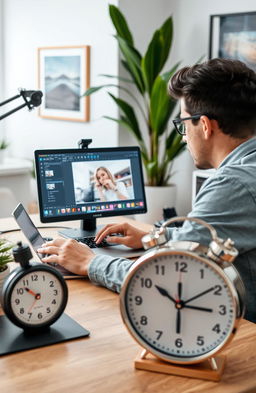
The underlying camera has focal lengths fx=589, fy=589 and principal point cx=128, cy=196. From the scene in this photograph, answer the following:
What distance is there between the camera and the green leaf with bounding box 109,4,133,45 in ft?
14.6

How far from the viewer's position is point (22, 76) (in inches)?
240

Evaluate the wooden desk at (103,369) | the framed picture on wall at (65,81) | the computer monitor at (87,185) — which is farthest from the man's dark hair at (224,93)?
the framed picture on wall at (65,81)

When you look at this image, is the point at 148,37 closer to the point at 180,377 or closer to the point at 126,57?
the point at 126,57

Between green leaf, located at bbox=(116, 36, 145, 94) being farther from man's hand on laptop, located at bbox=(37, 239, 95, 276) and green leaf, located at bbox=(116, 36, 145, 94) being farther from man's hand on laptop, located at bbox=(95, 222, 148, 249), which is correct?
man's hand on laptop, located at bbox=(37, 239, 95, 276)

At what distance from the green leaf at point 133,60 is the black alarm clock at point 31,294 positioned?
Answer: 328cm

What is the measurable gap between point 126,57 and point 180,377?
3608 mm

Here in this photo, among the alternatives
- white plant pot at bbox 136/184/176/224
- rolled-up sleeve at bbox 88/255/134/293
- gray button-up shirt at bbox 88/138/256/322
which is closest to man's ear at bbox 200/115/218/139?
gray button-up shirt at bbox 88/138/256/322

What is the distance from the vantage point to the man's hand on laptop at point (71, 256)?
1812mm

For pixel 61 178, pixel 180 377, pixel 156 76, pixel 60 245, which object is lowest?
pixel 180 377

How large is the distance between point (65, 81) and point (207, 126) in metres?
3.89

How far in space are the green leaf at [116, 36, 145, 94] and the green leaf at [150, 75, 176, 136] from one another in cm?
23

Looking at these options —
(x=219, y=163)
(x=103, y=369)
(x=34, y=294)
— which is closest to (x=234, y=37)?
(x=219, y=163)

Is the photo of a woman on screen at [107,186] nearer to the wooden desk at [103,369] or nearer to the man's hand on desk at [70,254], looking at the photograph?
the man's hand on desk at [70,254]

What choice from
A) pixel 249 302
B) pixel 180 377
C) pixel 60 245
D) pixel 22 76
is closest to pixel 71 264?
pixel 60 245
